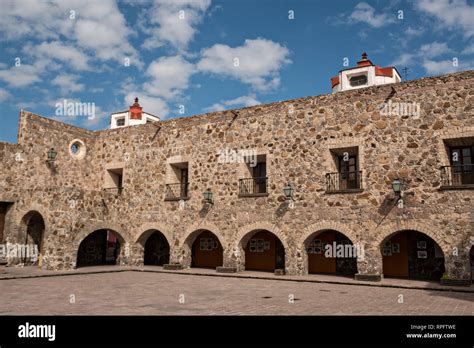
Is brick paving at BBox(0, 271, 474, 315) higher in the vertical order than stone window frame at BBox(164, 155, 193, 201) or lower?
lower

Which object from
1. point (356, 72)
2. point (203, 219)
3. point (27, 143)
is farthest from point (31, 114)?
point (356, 72)

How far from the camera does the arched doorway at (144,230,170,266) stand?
17156 mm

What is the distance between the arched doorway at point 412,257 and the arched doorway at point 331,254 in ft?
3.59

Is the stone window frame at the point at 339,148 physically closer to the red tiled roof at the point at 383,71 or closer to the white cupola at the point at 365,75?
the white cupola at the point at 365,75

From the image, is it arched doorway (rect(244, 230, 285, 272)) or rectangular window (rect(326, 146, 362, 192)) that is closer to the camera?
rectangular window (rect(326, 146, 362, 192))

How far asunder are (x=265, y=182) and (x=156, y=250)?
606 cm

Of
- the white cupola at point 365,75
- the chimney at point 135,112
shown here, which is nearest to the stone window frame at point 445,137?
the white cupola at point 365,75

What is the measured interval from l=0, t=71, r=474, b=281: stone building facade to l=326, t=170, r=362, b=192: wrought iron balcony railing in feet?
0.11

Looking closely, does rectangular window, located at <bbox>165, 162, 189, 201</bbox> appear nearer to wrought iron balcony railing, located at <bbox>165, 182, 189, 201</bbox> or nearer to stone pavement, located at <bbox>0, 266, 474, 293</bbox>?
wrought iron balcony railing, located at <bbox>165, 182, 189, 201</bbox>

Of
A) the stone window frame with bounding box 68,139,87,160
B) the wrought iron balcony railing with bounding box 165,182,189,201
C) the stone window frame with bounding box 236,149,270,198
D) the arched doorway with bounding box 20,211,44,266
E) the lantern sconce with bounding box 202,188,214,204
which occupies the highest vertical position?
the stone window frame with bounding box 68,139,87,160

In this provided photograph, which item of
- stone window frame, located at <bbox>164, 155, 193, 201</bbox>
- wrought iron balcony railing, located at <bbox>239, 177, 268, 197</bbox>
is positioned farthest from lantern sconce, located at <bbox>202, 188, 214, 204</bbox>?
stone window frame, located at <bbox>164, 155, 193, 201</bbox>

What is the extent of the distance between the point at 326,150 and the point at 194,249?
6.84m

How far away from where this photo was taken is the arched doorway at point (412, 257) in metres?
12.1

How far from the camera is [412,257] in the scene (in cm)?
1241
